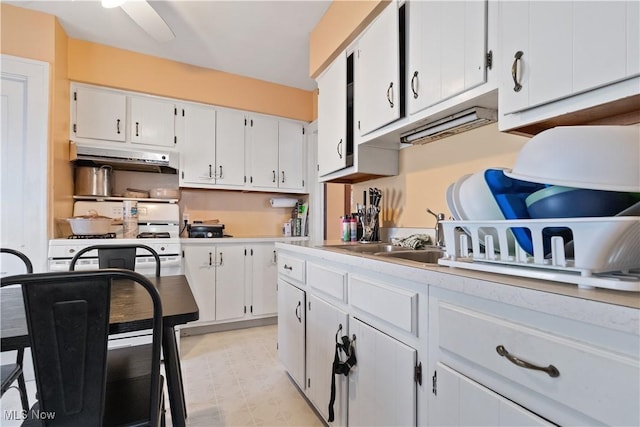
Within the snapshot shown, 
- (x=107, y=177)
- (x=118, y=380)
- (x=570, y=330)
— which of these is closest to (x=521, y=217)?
(x=570, y=330)

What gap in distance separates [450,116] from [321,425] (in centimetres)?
176

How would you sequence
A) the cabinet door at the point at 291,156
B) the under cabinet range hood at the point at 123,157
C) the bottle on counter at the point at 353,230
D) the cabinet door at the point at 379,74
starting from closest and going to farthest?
1. the cabinet door at the point at 379,74
2. the bottle on counter at the point at 353,230
3. the under cabinet range hood at the point at 123,157
4. the cabinet door at the point at 291,156

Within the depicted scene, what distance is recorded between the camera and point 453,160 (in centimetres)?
165

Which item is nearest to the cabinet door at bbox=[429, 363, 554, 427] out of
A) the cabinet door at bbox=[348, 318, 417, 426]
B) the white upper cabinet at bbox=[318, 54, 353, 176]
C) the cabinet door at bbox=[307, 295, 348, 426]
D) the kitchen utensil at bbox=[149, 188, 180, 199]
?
the cabinet door at bbox=[348, 318, 417, 426]

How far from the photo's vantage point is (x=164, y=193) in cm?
318

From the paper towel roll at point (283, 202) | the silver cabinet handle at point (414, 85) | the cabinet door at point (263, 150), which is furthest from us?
the paper towel roll at point (283, 202)

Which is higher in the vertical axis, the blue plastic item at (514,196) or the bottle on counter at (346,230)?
the blue plastic item at (514,196)

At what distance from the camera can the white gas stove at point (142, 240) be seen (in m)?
2.32

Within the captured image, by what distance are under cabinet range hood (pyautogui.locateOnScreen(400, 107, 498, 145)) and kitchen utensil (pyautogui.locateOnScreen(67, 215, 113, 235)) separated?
2519 mm

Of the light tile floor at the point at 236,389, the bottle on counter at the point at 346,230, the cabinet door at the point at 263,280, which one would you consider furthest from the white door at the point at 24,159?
the bottle on counter at the point at 346,230

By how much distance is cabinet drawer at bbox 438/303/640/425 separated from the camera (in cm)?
50

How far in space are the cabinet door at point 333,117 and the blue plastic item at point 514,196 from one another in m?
1.32

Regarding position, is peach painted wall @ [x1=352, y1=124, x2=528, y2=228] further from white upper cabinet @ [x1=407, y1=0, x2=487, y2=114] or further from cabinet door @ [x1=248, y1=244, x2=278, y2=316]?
cabinet door @ [x1=248, y1=244, x2=278, y2=316]

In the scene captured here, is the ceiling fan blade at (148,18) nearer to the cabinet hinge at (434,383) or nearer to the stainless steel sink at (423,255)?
the stainless steel sink at (423,255)
